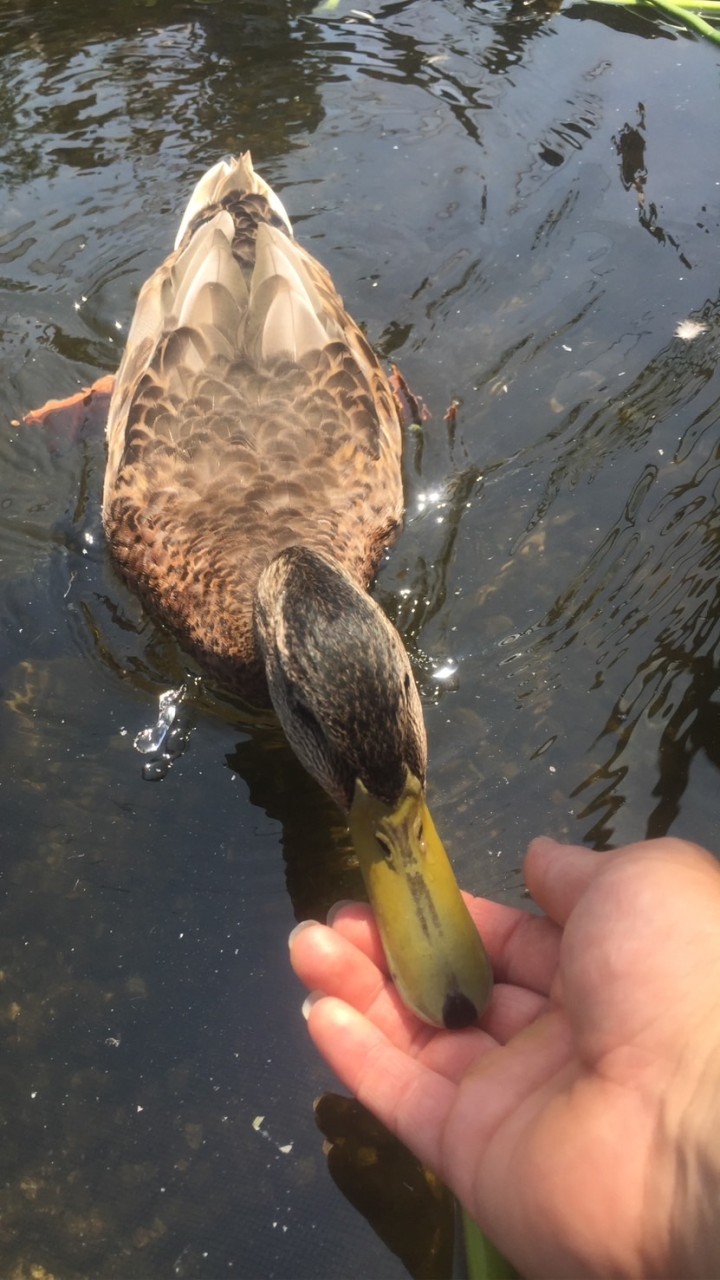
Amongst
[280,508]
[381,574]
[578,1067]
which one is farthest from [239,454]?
[578,1067]

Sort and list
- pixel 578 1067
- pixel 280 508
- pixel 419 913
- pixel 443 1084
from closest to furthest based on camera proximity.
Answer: pixel 578 1067 → pixel 443 1084 → pixel 419 913 → pixel 280 508

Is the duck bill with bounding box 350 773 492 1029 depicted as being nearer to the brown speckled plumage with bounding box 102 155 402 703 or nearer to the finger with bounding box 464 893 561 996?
the finger with bounding box 464 893 561 996

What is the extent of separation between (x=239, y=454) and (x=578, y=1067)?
251cm

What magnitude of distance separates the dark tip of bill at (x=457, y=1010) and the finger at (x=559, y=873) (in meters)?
0.34

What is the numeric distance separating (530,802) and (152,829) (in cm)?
128

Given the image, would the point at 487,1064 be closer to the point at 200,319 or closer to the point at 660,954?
the point at 660,954

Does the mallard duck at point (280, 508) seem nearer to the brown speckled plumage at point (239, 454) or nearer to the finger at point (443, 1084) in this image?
the brown speckled plumage at point (239, 454)

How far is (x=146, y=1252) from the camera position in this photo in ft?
8.73

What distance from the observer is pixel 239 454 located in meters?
3.90

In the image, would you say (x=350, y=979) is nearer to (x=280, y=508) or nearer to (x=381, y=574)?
(x=280, y=508)

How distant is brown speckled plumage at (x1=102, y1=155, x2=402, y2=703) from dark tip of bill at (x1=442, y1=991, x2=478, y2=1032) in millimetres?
1577

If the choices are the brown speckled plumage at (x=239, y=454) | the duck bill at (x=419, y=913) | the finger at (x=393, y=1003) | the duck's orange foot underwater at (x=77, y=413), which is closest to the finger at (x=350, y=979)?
the finger at (x=393, y=1003)

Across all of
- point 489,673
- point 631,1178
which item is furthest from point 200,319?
point 631,1178

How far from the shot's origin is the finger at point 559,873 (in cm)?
256
